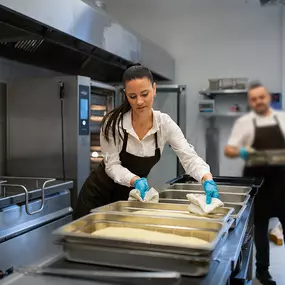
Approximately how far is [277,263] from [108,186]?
1.00 meters

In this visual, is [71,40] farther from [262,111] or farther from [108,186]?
[262,111]

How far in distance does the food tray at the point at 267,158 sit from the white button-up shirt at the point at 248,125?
0.04 feet

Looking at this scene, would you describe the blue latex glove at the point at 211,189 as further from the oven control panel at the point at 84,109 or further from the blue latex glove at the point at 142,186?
the oven control panel at the point at 84,109

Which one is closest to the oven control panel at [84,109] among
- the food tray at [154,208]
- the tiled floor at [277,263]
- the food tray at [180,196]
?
the food tray at [180,196]

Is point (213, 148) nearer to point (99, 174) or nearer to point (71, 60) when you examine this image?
point (99, 174)

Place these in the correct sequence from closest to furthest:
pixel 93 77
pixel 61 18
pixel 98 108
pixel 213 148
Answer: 1. pixel 213 148
2. pixel 61 18
3. pixel 98 108
4. pixel 93 77

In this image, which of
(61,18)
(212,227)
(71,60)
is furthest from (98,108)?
(212,227)

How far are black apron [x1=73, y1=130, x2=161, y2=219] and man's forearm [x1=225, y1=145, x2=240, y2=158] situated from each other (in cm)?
94

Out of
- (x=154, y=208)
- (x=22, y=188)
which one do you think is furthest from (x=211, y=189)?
(x=22, y=188)

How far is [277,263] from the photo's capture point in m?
0.52

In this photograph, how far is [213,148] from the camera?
39cm

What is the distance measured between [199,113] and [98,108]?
2128mm

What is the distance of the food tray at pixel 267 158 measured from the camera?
1.03 feet

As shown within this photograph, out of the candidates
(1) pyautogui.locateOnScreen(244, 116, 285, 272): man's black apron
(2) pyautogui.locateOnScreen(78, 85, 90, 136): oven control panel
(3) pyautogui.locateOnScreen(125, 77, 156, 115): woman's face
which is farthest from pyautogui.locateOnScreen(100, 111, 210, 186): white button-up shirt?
(2) pyautogui.locateOnScreen(78, 85, 90, 136): oven control panel
